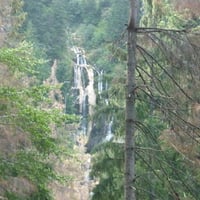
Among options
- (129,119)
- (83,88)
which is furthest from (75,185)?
(129,119)

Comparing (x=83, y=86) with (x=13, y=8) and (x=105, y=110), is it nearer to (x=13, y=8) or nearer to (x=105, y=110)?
(x=13, y=8)

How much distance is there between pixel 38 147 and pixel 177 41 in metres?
4.89

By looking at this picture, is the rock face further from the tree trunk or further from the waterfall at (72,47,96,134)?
the tree trunk

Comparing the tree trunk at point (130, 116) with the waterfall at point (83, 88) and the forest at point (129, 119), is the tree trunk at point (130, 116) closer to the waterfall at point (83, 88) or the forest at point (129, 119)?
the forest at point (129, 119)

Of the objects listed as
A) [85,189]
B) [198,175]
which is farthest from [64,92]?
[198,175]

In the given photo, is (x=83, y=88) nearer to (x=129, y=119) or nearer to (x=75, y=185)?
(x=75, y=185)

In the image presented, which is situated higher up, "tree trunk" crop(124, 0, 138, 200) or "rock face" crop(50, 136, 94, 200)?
"tree trunk" crop(124, 0, 138, 200)

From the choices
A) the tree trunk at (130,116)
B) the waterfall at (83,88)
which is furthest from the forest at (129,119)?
the waterfall at (83,88)

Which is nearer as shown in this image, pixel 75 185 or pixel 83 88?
pixel 75 185

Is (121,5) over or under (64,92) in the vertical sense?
over

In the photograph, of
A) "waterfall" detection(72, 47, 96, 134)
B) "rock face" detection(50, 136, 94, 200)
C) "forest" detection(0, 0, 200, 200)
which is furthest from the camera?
"waterfall" detection(72, 47, 96, 134)

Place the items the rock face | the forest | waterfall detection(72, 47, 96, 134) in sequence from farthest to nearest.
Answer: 1. waterfall detection(72, 47, 96, 134)
2. the rock face
3. the forest

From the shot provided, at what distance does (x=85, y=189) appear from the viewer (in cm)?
3111

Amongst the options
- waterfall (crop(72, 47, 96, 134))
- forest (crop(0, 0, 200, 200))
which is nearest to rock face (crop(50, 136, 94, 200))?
forest (crop(0, 0, 200, 200))
